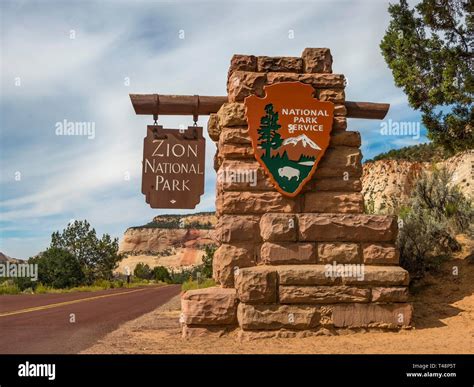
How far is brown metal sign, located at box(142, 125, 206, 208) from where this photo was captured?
7.68m

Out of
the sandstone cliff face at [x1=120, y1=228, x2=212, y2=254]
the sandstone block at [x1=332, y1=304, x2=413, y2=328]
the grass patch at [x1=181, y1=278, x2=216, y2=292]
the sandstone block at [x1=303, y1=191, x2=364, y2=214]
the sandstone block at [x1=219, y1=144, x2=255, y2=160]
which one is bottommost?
the sandstone cliff face at [x1=120, y1=228, x2=212, y2=254]

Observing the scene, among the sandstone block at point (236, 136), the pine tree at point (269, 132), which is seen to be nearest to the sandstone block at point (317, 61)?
the pine tree at point (269, 132)

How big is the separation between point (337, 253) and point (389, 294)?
88 centimetres

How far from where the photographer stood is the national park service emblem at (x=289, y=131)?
7.15m

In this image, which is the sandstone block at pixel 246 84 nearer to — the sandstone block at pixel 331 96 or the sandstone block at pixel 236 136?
the sandstone block at pixel 236 136

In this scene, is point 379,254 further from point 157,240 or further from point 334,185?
point 157,240

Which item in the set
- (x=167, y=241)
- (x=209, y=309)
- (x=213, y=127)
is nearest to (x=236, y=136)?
(x=213, y=127)

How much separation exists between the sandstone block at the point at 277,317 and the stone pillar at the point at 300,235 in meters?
0.01

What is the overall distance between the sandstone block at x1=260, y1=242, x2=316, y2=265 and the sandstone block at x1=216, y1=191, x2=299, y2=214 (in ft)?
1.81

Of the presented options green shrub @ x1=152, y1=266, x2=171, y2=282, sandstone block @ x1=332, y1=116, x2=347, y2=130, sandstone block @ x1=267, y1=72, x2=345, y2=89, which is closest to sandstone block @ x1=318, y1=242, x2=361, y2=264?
sandstone block @ x1=332, y1=116, x2=347, y2=130

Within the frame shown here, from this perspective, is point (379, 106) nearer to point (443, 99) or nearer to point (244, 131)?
point (244, 131)

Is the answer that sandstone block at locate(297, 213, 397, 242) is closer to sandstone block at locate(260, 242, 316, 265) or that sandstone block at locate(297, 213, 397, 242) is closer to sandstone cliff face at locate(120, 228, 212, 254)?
sandstone block at locate(260, 242, 316, 265)

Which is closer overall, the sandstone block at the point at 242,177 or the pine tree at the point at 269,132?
the sandstone block at the point at 242,177
